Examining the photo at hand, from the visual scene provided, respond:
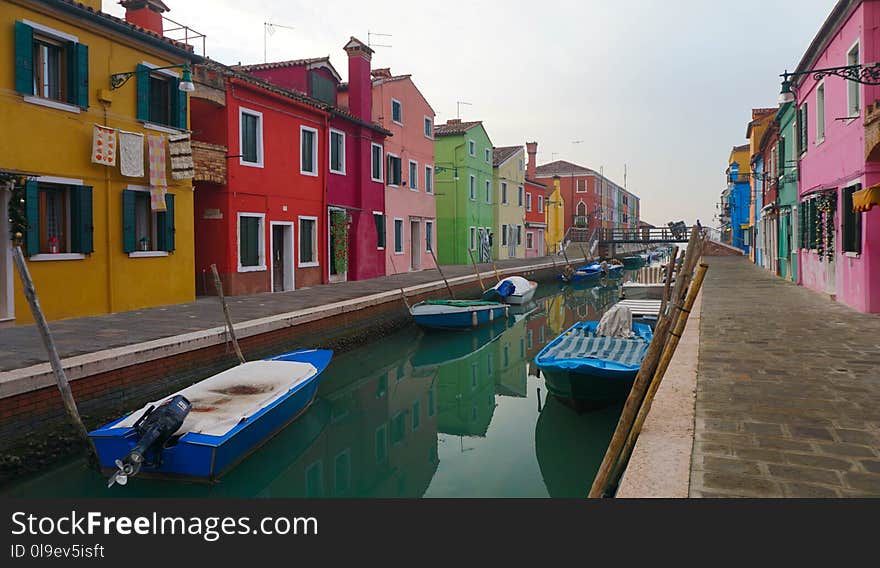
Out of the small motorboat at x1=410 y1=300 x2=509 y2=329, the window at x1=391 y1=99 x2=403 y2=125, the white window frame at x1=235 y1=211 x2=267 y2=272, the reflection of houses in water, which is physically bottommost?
the reflection of houses in water

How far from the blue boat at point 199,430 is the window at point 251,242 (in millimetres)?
8311

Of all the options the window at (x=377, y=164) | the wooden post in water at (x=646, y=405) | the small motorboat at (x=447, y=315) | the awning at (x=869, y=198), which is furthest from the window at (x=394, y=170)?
the wooden post in water at (x=646, y=405)

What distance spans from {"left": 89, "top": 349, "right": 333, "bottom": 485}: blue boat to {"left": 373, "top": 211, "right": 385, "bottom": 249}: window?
50.3ft

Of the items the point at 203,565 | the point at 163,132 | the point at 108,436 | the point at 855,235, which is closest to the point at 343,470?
the point at 108,436

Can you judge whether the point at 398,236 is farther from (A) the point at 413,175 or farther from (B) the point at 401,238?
(A) the point at 413,175

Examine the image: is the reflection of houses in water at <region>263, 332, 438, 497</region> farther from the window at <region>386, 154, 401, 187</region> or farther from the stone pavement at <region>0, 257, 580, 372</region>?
the window at <region>386, 154, 401, 187</region>

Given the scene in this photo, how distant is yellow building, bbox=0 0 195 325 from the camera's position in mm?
10375

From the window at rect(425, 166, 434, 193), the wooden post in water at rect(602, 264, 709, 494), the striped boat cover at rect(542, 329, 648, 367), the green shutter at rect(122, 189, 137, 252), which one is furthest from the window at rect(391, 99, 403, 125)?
the wooden post in water at rect(602, 264, 709, 494)

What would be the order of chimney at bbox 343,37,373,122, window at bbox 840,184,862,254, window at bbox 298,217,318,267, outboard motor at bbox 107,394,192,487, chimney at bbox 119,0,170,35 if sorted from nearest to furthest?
outboard motor at bbox 107,394,192,487, window at bbox 840,184,862,254, chimney at bbox 119,0,170,35, window at bbox 298,217,318,267, chimney at bbox 343,37,373,122

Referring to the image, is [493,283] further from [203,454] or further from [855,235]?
[203,454]

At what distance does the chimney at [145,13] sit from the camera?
14297 millimetres

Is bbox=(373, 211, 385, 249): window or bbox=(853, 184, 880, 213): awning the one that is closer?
bbox=(853, 184, 880, 213): awning

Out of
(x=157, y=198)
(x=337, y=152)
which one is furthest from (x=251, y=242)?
(x=337, y=152)

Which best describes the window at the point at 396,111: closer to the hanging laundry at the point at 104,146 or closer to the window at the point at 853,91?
the hanging laundry at the point at 104,146
